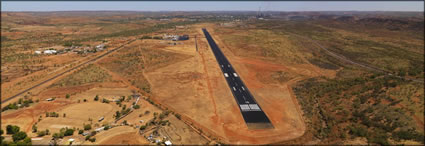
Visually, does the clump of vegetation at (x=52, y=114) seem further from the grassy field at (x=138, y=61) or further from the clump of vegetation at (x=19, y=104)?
the grassy field at (x=138, y=61)

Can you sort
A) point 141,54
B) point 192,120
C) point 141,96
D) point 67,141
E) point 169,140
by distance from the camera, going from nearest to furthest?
1. point 67,141
2. point 169,140
3. point 192,120
4. point 141,96
5. point 141,54

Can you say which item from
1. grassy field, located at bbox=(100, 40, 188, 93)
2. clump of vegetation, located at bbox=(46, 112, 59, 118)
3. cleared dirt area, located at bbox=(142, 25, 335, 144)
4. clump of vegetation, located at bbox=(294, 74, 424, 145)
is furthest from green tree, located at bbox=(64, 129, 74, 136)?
clump of vegetation, located at bbox=(294, 74, 424, 145)

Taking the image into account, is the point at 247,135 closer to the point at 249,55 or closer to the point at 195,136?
the point at 195,136

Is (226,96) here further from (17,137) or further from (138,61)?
(138,61)

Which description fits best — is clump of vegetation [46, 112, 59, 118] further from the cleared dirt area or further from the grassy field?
the cleared dirt area

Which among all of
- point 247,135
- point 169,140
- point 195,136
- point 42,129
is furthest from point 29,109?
point 247,135

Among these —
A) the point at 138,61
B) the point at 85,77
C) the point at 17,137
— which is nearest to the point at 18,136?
the point at 17,137

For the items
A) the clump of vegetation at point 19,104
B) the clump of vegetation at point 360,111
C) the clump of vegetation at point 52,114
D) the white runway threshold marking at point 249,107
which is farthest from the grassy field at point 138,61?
the clump of vegetation at point 360,111

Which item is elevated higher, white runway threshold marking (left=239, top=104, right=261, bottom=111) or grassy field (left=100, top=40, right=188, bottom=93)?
grassy field (left=100, top=40, right=188, bottom=93)
